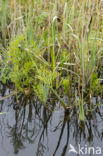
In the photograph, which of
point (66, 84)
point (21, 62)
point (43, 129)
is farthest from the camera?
point (21, 62)

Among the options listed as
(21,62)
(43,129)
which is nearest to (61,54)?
(21,62)

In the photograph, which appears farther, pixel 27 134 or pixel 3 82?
pixel 3 82

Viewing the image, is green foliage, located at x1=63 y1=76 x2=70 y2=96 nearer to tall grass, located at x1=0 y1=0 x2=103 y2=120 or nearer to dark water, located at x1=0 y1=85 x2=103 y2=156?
tall grass, located at x1=0 y1=0 x2=103 y2=120

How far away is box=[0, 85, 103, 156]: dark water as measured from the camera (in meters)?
1.41

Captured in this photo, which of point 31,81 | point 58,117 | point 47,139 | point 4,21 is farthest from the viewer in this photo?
point 4,21

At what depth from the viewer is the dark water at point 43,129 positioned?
1.41 metres

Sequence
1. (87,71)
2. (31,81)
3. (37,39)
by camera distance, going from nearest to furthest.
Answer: (87,71) → (31,81) → (37,39)

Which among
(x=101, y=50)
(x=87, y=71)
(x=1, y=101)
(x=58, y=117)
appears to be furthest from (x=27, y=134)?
(x=101, y=50)

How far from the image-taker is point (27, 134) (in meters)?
1.54

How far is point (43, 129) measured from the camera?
1573mm

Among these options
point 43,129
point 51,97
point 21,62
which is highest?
point 21,62

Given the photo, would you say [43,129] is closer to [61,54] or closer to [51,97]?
[51,97]

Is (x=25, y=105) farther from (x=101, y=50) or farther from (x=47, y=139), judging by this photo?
(x=101, y=50)

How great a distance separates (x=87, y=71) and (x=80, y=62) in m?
0.09
